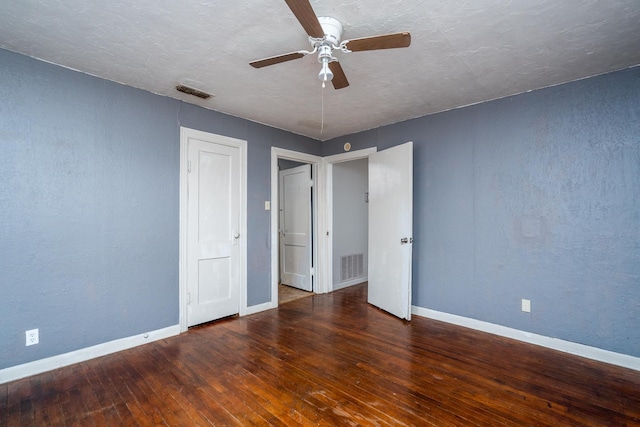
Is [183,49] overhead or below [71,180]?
overhead

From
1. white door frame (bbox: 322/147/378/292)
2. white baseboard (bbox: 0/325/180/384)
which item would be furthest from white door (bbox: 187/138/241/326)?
white door frame (bbox: 322/147/378/292)

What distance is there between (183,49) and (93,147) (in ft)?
4.02

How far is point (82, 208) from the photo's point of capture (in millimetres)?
2598

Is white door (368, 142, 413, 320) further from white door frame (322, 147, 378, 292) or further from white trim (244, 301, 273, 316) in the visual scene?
white trim (244, 301, 273, 316)

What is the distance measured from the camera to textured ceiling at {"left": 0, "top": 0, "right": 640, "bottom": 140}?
1824mm

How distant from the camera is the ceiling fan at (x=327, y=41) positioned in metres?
1.53

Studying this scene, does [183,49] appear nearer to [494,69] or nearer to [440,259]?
[494,69]

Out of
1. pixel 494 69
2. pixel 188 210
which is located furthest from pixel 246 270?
pixel 494 69

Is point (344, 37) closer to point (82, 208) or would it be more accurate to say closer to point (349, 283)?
point (82, 208)

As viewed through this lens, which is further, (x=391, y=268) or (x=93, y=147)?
(x=391, y=268)

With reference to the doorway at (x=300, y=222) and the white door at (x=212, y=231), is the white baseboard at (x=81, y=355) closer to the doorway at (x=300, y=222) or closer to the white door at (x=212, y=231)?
the white door at (x=212, y=231)

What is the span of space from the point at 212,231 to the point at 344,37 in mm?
2434

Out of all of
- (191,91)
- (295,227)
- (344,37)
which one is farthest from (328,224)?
(344,37)

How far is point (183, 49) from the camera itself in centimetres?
225
